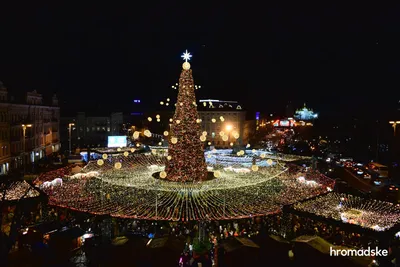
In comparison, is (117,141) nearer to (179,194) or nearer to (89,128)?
(89,128)

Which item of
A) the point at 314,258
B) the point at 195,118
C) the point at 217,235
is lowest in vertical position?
the point at 217,235

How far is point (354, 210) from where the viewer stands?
15.5 m

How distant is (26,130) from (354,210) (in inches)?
1334

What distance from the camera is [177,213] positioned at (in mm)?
15438

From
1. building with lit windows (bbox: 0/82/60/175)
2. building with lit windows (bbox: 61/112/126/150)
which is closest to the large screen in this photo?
building with lit windows (bbox: 0/82/60/175)

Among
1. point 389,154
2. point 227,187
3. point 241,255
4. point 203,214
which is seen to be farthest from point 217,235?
point 389,154

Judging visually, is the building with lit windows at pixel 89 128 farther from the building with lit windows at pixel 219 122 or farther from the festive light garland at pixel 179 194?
the festive light garland at pixel 179 194

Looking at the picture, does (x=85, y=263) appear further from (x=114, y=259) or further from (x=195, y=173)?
(x=195, y=173)

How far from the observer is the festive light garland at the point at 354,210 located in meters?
14.1

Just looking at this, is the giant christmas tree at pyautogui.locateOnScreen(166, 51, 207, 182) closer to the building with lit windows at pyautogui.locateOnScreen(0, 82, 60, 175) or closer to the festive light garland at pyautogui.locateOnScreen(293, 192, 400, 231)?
the festive light garland at pyautogui.locateOnScreen(293, 192, 400, 231)

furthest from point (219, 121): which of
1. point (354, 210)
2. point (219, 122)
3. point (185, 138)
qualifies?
point (354, 210)

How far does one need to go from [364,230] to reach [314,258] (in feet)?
12.6

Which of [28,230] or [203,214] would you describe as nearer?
[28,230]

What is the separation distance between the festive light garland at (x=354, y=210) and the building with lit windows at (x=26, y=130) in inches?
900
